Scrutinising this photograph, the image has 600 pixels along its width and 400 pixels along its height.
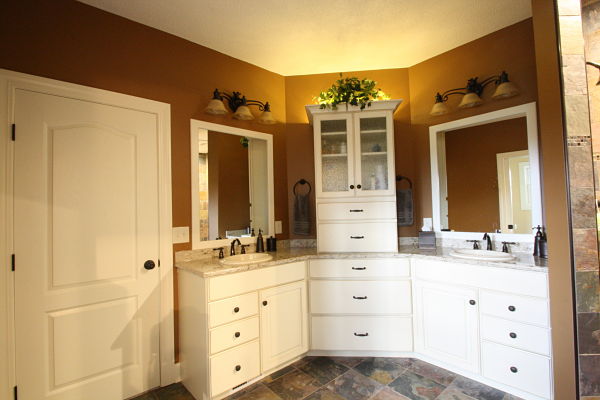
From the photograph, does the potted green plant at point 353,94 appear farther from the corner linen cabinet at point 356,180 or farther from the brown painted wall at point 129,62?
the brown painted wall at point 129,62

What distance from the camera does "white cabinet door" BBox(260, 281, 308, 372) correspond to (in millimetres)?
1953

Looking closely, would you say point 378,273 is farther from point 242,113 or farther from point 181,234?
point 242,113

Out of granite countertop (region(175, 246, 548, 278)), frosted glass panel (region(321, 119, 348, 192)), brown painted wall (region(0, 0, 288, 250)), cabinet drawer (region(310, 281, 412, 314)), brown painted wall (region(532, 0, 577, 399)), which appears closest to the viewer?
brown painted wall (region(532, 0, 577, 399))

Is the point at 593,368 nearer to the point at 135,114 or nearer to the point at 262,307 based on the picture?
the point at 262,307

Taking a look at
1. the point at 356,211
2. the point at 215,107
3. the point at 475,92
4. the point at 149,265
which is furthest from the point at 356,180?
the point at 149,265

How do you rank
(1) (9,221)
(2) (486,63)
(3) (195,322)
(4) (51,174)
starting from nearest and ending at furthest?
(1) (9,221), (4) (51,174), (3) (195,322), (2) (486,63)

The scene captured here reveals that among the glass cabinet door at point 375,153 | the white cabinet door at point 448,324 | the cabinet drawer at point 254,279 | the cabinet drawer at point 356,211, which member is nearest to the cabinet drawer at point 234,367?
the cabinet drawer at point 254,279

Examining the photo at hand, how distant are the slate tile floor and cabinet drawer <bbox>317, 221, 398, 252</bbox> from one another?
0.91 m

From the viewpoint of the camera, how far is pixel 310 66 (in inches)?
105

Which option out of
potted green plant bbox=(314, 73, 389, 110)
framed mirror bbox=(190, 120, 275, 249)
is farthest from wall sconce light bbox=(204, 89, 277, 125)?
potted green plant bbox=(314, 73, 389, 110)

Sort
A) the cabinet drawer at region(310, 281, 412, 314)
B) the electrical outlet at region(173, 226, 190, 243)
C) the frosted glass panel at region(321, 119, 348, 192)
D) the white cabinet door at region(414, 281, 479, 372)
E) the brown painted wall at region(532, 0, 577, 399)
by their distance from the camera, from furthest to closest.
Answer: the frosted glass panel at region(321, 119, 348, 192) → the cabinet drawer at region(310, 281, 412, 314) → the electrical outlet at region(173, 226, 190, 243) → the white cabinet door at region(414, 281, 479, 372) → the brown painted wall at region(532, 0, 577, 399)

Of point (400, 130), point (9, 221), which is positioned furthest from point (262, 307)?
point (400, 130)

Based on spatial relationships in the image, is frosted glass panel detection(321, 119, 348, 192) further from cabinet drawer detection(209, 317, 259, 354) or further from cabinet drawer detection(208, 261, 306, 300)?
cabinet drawer detection(209, 317, 259, 354)

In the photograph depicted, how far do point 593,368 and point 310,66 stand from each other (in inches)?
114
